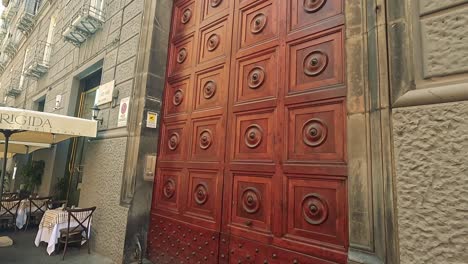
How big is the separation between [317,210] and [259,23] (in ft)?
8.10

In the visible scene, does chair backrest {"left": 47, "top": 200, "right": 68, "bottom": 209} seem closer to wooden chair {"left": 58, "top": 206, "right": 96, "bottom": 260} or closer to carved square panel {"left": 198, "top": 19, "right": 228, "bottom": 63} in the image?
wooden chair {"left": 58, "top": 206, "right": 96, "bottom": 260}

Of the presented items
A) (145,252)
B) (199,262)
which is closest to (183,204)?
(199,262)

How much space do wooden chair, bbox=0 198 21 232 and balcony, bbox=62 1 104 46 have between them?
4789mm

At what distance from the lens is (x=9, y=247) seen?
5402 millimetres

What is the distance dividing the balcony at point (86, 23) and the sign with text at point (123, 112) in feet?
9.73

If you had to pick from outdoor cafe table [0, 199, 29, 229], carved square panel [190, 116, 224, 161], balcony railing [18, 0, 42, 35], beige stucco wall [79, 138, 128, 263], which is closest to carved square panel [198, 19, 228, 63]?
carved square panel [190, 116, 224, 161]

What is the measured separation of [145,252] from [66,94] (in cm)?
605

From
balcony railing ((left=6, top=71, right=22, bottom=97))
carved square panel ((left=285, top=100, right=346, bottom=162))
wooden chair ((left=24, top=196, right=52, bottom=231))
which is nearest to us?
carved square panel ((left=285, top=100, right=346, bottom=162))

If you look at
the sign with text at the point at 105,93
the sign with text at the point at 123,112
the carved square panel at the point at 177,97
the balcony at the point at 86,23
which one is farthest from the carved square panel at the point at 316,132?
the balcony at the point at 86,23

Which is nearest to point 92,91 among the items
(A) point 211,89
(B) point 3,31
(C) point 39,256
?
(C) point 39,256

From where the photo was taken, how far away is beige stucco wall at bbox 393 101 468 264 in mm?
1576

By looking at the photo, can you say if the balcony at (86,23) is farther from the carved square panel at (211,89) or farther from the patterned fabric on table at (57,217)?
the patterned fabric on table at (57,217)

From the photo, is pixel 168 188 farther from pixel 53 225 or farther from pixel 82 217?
pixel 53 225

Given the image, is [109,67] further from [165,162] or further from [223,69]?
[223,69]
